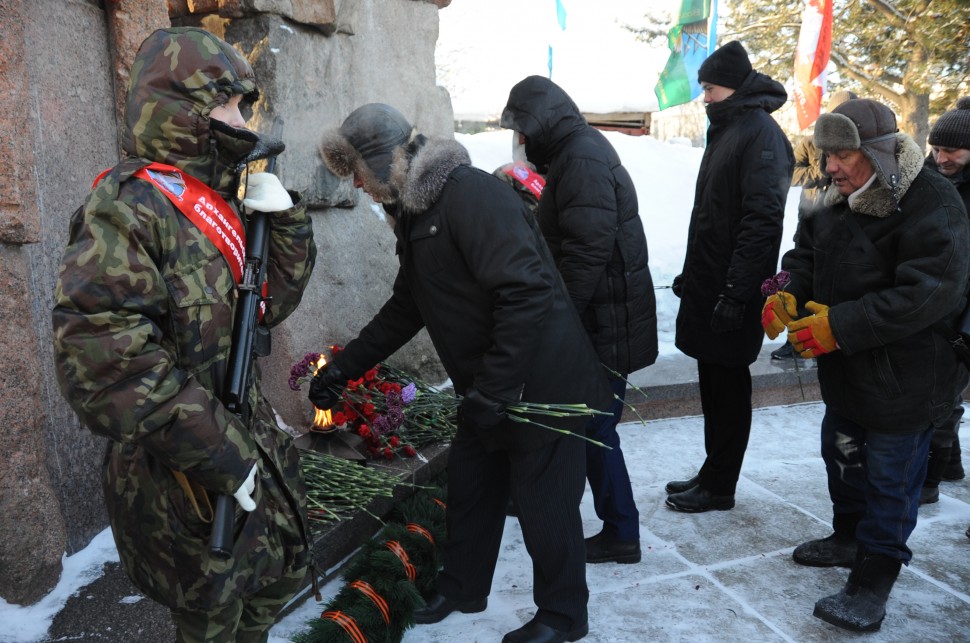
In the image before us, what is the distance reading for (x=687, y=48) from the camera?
930cm

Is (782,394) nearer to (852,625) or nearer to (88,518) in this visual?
(852,625)

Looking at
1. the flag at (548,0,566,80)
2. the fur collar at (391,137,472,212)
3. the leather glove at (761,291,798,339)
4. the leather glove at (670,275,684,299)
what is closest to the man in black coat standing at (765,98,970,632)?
the leather glove at (761,291,798,339)

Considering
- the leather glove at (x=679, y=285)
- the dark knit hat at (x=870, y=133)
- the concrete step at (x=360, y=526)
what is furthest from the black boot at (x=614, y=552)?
the dark knit hat at (x=870, y=133)

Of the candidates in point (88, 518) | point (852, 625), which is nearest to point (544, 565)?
point (852, 625)

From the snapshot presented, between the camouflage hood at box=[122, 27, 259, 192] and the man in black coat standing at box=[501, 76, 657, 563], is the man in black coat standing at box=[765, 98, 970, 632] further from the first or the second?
the camouflage hood at box=[122, 27, 259, 192]

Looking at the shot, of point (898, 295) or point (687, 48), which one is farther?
point (687, 48)

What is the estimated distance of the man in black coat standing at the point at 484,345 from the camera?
234 centimetres

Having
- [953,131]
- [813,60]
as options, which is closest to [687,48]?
[813,60]

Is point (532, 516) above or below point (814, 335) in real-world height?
below

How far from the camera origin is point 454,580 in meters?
2.86

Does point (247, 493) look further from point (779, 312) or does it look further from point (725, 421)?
point (725, 421)

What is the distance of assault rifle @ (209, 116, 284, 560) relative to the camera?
171 cm

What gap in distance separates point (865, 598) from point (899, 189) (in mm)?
1440

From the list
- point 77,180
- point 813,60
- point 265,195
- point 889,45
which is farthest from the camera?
point 889,45
